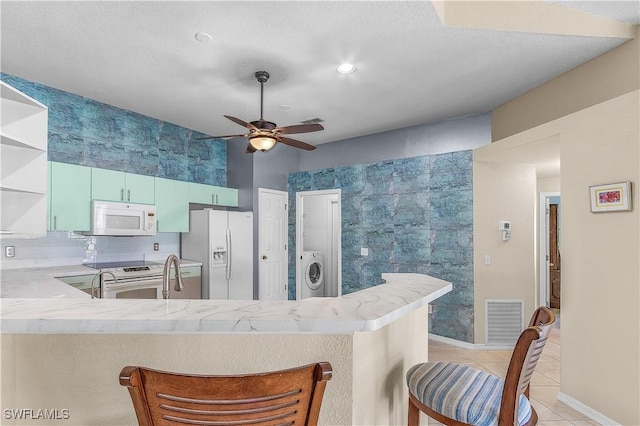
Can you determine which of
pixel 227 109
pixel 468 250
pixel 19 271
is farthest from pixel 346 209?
pixel 19 271

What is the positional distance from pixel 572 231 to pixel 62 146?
4779mm

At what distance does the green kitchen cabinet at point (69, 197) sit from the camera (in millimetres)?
3441

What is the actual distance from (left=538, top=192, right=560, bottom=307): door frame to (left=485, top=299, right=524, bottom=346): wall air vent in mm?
1396

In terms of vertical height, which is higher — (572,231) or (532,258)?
(572,231)

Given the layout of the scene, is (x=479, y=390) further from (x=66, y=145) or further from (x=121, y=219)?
(x=66, y=145)

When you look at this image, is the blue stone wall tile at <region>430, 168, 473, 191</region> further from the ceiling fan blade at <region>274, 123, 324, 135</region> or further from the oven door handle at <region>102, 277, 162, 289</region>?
the oven door handle at <region>102, 277, 162, 289</region>

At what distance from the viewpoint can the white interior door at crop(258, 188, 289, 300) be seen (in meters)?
5.45

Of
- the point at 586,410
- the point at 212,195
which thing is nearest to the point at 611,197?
the point at 586,410

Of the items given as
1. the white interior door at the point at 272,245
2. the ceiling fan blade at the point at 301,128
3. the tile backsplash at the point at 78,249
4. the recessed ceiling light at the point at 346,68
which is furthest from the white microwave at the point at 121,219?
the recessed ceiling light at the point at 346,68

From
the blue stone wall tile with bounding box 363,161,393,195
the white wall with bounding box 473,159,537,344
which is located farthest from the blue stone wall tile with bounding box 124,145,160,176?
the white wall with bounding box 473,159,537,344

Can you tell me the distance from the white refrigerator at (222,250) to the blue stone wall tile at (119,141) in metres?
0.75

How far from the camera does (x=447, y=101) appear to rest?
3.83 meters

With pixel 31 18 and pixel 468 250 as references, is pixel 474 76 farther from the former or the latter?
pixel 31 18

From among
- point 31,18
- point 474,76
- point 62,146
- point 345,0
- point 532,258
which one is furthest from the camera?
point 532,258
